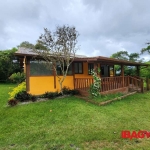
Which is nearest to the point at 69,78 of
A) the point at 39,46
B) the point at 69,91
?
the point at 69,91

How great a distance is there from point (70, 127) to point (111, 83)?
5626 millimetres

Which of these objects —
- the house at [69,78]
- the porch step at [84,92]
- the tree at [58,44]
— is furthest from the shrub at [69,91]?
the tree at [58,44]

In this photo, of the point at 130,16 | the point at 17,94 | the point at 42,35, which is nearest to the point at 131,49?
the point at 130,16

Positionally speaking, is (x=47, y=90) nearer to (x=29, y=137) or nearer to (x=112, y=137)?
(x=29, y=137)

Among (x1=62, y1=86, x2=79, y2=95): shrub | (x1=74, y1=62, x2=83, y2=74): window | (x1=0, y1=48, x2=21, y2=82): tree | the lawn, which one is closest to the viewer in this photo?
the lawn

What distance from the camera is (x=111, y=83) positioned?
8.89 metres

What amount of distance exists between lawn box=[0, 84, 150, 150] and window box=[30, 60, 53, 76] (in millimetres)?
2733

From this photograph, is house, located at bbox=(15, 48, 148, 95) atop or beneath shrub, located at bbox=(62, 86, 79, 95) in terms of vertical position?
atop

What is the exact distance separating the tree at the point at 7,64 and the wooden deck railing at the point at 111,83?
1358 centimetres

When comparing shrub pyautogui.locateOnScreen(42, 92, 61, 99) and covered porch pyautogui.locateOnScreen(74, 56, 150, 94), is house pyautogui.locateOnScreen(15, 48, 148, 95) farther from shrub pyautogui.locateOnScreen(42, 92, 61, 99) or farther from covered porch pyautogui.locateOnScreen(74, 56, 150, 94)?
shrub pyautogui.locateOnScreen(42, 92, 61, 99)

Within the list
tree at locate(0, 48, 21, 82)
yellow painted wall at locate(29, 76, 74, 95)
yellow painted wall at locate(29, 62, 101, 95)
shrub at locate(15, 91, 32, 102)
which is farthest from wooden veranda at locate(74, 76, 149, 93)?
tree at locate(0, 48, 21, 82)

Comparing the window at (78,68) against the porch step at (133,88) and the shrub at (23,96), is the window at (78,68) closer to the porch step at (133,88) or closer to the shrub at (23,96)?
the shrub at (23,96)

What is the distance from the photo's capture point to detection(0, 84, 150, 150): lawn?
317 centimetres

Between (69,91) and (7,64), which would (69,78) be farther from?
(7,64)
